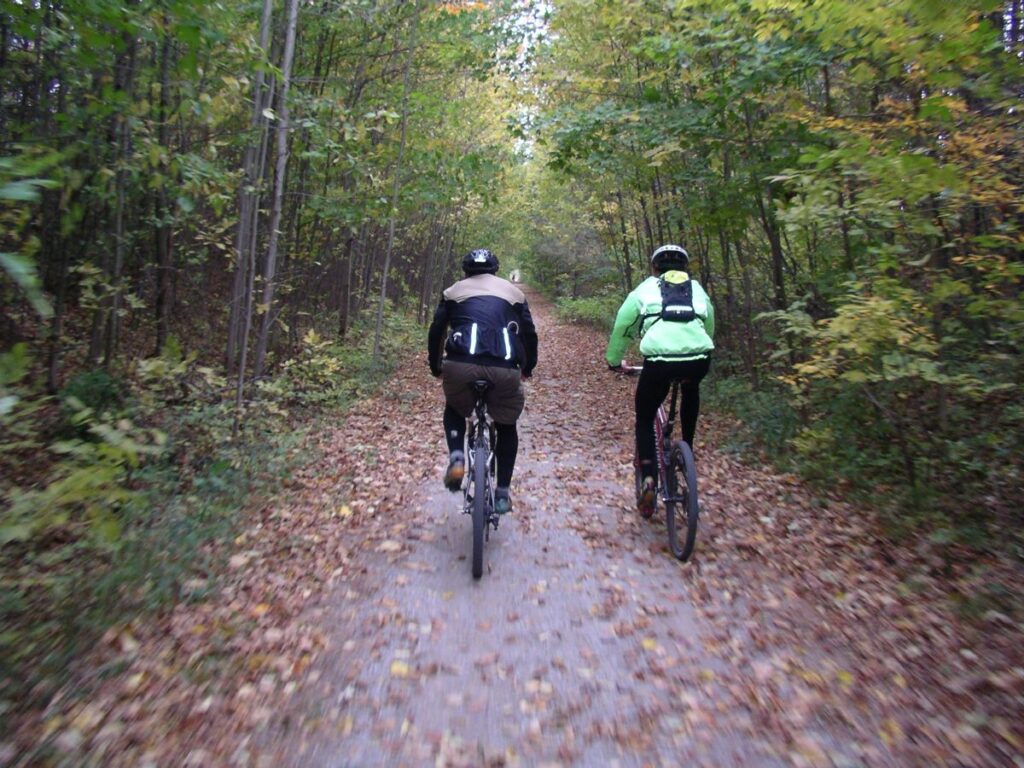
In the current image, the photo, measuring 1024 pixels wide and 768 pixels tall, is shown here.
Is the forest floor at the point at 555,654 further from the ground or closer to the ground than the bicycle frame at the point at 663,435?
closer to the ground

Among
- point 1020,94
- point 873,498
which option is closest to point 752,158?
point 1020,94

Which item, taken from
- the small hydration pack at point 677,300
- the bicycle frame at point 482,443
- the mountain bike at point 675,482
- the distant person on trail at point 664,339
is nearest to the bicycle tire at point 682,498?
the mountain bike at point 675,482

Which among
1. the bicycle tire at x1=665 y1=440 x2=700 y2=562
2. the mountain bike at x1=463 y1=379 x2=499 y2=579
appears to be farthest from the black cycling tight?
the mountain bike at x1=463 y1=379 x2=499 y2=579

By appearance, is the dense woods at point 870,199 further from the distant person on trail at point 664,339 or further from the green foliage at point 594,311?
the green foliage at point 594,311

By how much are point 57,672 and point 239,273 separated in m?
4.83

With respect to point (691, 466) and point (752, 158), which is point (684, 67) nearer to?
point (752, 158)

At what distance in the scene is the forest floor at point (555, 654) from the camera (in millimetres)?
2768

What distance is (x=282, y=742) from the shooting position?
2793mm

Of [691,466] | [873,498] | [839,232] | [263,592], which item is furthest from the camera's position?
[839,232]

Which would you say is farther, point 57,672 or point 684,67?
point 684,67

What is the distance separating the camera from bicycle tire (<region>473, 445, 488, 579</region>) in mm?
4387

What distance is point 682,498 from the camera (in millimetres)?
4805

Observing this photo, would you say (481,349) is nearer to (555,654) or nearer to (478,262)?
(478,262)

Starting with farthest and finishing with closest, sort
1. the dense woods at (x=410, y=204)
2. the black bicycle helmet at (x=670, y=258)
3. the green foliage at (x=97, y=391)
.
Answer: the green foliage at (x=97, y=391), the black bicycle helmet at (x=670, y=258), the dense woods at (x=410, y=204)
